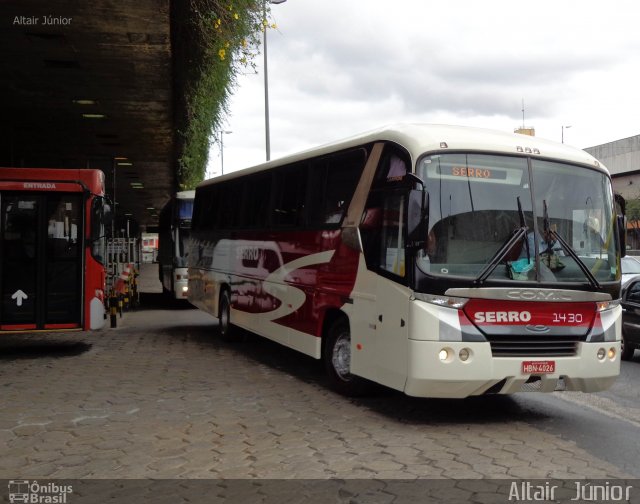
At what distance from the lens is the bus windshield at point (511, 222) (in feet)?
21.9

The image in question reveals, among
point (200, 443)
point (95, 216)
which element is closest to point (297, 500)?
point (200, 443)

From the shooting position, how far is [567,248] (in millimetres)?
6957

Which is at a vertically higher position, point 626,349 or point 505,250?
point 505,250

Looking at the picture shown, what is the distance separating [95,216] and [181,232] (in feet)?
28.8

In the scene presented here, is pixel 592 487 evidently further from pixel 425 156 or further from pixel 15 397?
pixel 15 397

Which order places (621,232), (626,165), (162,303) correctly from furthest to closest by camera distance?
(626,165)
(162,303)
(621,232)

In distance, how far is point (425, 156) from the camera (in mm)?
6863

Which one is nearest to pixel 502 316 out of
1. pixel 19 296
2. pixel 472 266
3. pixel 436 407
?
pixel 472 266

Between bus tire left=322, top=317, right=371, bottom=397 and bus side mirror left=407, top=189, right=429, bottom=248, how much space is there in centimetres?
196

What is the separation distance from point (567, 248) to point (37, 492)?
16.9 ft

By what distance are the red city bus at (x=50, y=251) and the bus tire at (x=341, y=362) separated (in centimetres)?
494

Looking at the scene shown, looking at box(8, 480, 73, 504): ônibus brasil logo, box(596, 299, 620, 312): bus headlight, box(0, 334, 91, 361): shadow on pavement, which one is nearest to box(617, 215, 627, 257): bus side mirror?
box(596, 299, 620, 312): bus headlight

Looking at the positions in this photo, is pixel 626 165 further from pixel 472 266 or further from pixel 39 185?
pixel 472 266

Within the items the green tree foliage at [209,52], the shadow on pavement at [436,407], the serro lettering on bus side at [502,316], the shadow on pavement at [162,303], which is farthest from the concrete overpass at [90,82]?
the serro lettering on bus side at [502,316]
